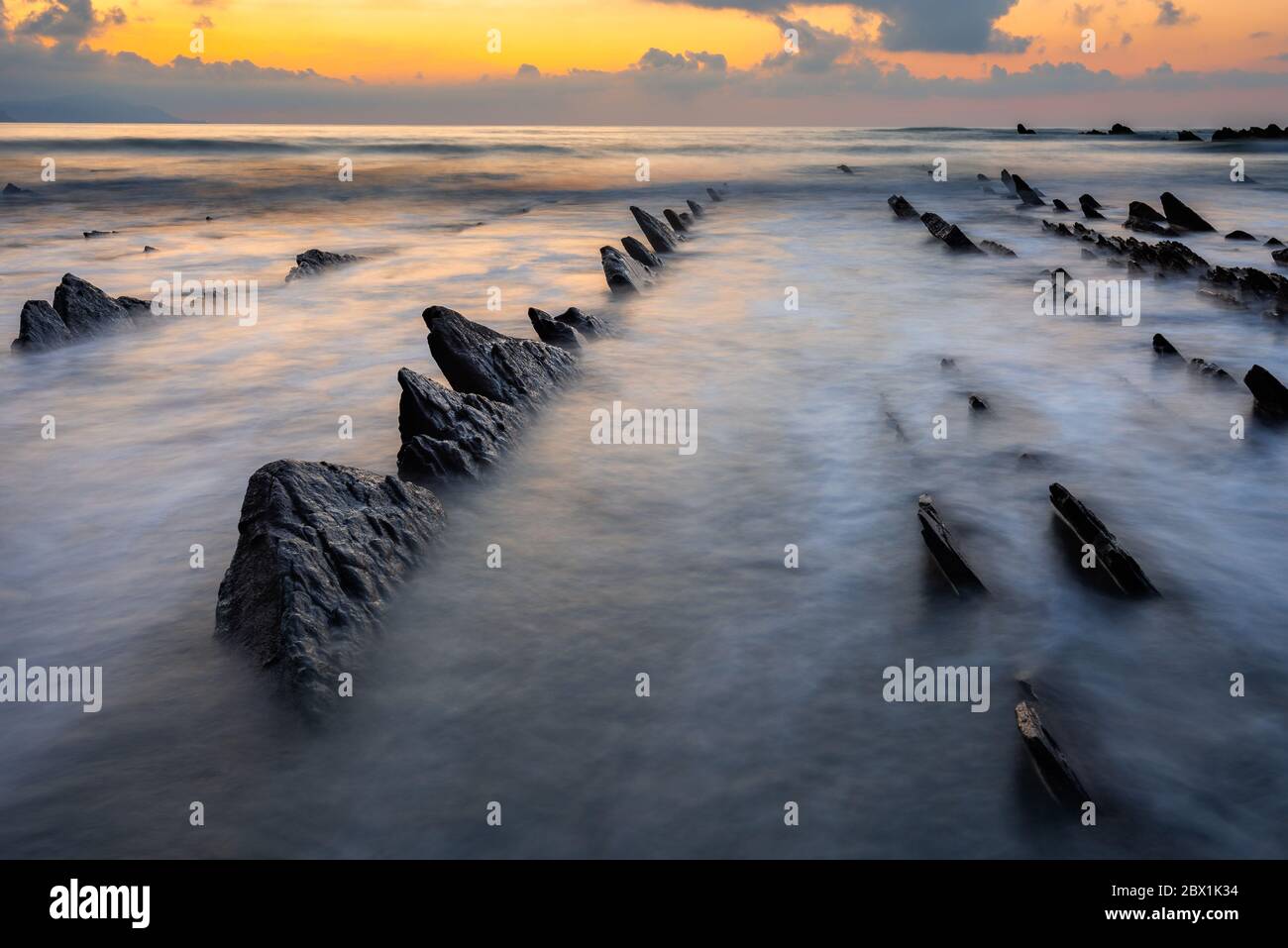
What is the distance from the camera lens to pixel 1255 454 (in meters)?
7.46

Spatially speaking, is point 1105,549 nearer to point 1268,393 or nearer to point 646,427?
point 1268,393

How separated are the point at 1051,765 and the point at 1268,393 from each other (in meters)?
6.39

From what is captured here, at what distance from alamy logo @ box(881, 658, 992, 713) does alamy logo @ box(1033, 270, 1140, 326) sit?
385 inches

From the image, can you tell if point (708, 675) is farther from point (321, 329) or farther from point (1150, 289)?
point (1150, 289)

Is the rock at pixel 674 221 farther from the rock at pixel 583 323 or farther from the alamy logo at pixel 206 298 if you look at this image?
the rock at pixel 583 323

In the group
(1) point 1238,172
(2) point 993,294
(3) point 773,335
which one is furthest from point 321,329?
(1) point 1238,172

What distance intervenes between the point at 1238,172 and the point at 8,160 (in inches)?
2738

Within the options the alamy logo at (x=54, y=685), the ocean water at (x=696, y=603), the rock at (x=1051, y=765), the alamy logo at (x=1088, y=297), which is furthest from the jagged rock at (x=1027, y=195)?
the alamy logo at (x=54, y=685)

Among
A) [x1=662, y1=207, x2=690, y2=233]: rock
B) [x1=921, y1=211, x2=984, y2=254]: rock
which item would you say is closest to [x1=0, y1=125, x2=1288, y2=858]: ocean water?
[x1=921, y1=211, x2=984, y2=254]: rock

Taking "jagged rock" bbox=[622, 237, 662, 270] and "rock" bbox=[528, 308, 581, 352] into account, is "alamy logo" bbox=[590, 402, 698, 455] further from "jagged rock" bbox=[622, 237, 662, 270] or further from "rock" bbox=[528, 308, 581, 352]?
"jagged rock" bbox=[622, 237, 662, 270]

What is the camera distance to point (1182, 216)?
23.0 meters

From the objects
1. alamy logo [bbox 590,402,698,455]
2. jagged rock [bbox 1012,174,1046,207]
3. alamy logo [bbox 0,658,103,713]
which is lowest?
alamy logo [bbox 0,658,103,713]

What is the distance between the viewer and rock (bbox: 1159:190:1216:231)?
22.6 m
